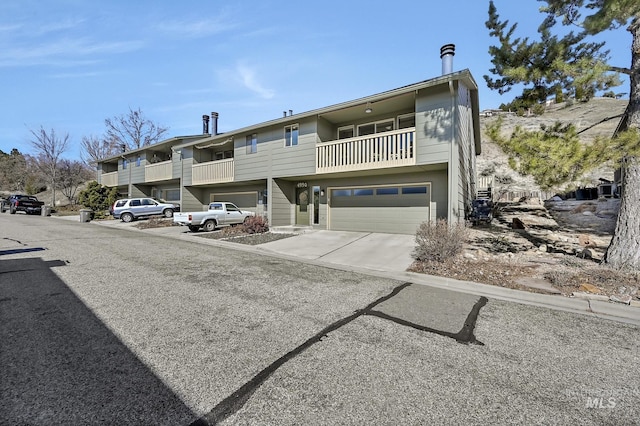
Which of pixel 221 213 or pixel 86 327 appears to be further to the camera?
pixel 221 213

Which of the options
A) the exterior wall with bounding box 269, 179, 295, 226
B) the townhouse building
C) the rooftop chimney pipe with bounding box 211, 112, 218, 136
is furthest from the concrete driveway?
the rooftop chimney pipe with bounding box 211, 112, 218, 136

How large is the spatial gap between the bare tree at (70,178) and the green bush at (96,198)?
533 inches

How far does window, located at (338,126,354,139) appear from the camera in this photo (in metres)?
13.9

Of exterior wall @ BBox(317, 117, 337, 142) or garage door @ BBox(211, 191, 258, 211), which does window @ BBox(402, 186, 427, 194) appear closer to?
exterior wall @ BBox(317, 117, 337, 142)

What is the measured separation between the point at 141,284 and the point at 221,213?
1016cm

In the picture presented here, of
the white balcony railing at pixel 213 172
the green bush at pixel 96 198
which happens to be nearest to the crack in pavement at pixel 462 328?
the white balcony railing at pixel 213 172

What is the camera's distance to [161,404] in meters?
2.17

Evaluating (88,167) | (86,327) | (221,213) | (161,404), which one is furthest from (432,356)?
(88,167)

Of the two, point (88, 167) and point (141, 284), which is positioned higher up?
point (88, 167)

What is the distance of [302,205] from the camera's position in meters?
15.4

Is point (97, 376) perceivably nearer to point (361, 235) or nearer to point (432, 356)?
point (432, 356)

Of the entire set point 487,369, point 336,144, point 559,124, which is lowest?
point 487,369

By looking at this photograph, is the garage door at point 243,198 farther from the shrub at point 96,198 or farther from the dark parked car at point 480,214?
the shrub at point 96,198

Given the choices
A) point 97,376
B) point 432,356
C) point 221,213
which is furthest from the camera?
point 221,213
